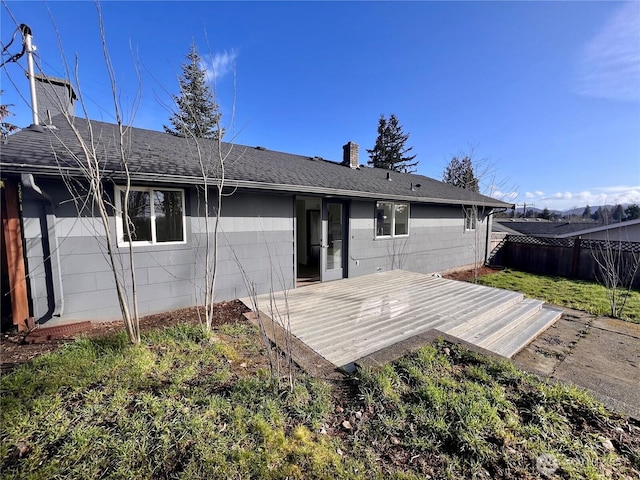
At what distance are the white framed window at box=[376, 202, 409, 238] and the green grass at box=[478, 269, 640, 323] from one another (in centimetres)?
319

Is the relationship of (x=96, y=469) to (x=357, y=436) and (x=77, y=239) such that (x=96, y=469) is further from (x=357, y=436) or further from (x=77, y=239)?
(x=77, y=239)

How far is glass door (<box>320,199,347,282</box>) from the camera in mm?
6676

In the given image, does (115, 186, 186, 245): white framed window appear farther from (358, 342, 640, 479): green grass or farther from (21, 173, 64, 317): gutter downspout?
(358, 342, 640, 479): green grass

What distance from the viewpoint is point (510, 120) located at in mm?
10008

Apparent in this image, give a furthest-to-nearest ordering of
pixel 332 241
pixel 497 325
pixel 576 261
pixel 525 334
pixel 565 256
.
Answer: pixel 565 256
pixel 576 261
pixel 332 241
pixel 497 325
pixel 525 334

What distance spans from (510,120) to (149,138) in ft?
40.9

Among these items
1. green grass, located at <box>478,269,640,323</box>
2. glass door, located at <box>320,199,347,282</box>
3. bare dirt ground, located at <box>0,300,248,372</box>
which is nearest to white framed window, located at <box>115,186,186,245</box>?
bare dirt ground, located at <box>0,300,248,372</box>

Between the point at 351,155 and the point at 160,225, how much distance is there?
740 cm

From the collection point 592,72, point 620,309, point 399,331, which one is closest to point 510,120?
point 592,72

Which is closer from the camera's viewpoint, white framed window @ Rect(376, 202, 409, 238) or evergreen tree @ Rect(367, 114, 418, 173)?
white framed window @ Rect(376, 202, 409, 238)

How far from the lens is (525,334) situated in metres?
4.24

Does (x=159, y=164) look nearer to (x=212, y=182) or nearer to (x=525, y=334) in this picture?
(x=212, y=182)

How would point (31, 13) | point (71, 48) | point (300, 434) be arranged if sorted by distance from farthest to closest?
point (31, 13) → point (71, 48) → point (300, 434)

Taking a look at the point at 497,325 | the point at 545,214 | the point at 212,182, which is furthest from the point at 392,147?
the point at 545,214
